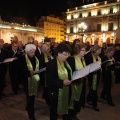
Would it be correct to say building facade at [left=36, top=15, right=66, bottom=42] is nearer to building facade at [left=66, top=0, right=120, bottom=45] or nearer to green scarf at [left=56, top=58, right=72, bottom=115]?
building facade at [left=66, top=0, right=120, bottom=45]

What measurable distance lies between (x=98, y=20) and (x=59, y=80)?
59.1 metres

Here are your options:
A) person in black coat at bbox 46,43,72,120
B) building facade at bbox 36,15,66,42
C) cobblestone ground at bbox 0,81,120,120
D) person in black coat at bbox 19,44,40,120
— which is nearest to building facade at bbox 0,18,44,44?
building facade at bbox 36,15,66,42

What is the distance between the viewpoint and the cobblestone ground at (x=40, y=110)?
6141mm

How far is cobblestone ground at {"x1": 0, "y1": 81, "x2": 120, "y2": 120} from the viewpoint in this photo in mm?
6141

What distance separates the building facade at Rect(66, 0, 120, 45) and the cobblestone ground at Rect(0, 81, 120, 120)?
4925 centimetres

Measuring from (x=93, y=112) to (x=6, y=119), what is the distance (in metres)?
2.59

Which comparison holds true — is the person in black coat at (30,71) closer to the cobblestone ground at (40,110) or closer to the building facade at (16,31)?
the cobblestone ground at (40,110)

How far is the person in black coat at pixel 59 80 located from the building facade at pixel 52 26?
76.2 meters

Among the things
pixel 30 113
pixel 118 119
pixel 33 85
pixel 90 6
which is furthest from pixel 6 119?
pixel 90 6

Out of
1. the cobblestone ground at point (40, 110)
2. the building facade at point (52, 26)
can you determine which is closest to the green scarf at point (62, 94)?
the cobblestone ground at point (40, 110)

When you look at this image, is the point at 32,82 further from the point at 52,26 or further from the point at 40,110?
the point at 52,26

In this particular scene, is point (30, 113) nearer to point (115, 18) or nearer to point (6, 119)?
Result: point (6, 119)

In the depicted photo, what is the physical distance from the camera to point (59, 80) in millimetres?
4098

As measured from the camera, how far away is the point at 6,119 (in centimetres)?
587
